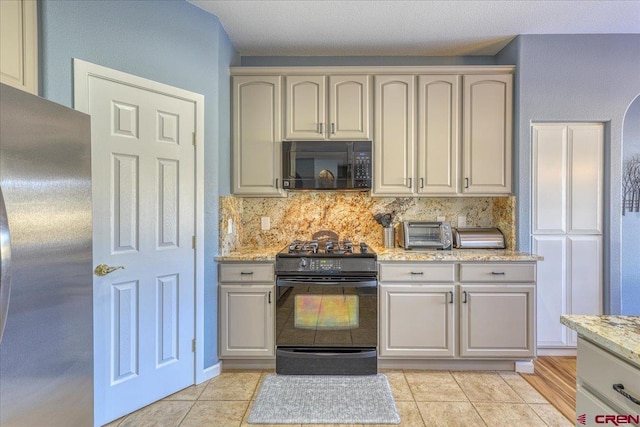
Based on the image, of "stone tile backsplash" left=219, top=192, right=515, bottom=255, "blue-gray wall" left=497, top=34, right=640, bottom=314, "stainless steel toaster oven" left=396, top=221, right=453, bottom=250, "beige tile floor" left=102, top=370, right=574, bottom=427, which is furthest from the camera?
"stone tile backsplash" left=219, top=192, right=515, bottom=255

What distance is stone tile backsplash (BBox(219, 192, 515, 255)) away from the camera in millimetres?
3223

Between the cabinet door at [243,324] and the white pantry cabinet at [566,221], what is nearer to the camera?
the cabinet door at [243,324]

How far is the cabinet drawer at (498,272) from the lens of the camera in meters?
2.57

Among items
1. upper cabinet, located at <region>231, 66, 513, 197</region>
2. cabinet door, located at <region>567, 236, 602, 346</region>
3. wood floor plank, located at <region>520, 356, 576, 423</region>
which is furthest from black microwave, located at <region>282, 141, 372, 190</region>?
wood floor plank, located at <region>520, 356, 576, 423</region>

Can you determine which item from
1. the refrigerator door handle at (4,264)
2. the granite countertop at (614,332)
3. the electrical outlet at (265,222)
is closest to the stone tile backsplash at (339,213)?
the electrical outlet at (265,222)

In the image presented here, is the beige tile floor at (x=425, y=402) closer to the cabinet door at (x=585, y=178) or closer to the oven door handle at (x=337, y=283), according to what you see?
the oven door handle at (x=337, y=283)

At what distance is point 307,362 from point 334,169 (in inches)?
60.4

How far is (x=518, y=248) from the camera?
2852mm

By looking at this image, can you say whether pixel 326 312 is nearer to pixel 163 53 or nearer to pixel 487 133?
pixel 487 133

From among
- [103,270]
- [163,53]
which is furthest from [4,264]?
[163,53]

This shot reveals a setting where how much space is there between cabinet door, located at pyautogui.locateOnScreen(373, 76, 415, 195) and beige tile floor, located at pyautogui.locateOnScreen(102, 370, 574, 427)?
4.94ft

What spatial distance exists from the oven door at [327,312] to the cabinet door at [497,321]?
71 cm

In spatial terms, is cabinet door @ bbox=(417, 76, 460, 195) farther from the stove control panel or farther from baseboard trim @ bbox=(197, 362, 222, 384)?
baseboard trim @ bbox=(197, 362, 222, 384)

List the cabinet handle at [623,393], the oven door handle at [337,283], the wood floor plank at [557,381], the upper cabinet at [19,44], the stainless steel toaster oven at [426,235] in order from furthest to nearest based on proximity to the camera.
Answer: the stainless steel toaster oven at [426,235]
the oven door handle at [337,283]
the wood floor plank at [557,381]
the upper cabinet at [19,44]
the cabinet handle at [623,393]
